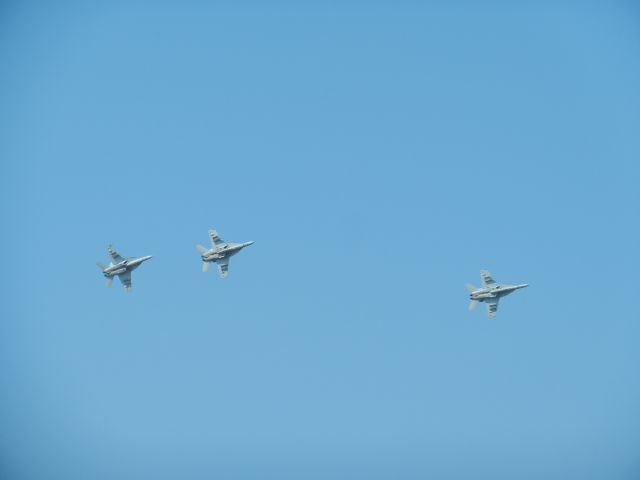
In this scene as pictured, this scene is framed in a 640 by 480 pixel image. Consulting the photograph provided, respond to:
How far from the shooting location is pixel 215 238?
178875 mm

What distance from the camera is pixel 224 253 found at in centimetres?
17625

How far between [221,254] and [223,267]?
259 cm

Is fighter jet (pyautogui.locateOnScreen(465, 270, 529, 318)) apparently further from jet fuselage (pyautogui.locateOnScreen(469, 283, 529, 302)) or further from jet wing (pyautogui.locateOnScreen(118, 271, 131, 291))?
jet wing (pyautogui.locateOnScreen(118, 271, 131, 291))

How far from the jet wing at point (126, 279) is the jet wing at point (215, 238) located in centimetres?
1643

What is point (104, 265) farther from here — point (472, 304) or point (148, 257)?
point (472, 304)

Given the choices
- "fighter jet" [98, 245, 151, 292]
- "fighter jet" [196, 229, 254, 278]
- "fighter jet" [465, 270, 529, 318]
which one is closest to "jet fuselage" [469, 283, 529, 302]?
"fighter jet" [465, 270, 529, 318]

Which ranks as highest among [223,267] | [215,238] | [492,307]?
[215,238]

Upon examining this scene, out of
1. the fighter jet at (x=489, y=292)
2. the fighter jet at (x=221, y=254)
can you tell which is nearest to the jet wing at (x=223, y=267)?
the fighter jet at (x=221, y=254)

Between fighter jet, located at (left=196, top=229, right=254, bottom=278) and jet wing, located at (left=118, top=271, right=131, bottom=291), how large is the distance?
43.7 ft

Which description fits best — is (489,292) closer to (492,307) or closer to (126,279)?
(492,307)

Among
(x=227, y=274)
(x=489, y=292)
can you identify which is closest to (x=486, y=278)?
(x=489, y=292)

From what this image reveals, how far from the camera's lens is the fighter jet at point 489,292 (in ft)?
574

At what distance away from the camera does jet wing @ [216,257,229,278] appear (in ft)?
580

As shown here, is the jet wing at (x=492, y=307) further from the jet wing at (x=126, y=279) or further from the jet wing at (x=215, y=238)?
the jet wing at (x=126, y=279)
